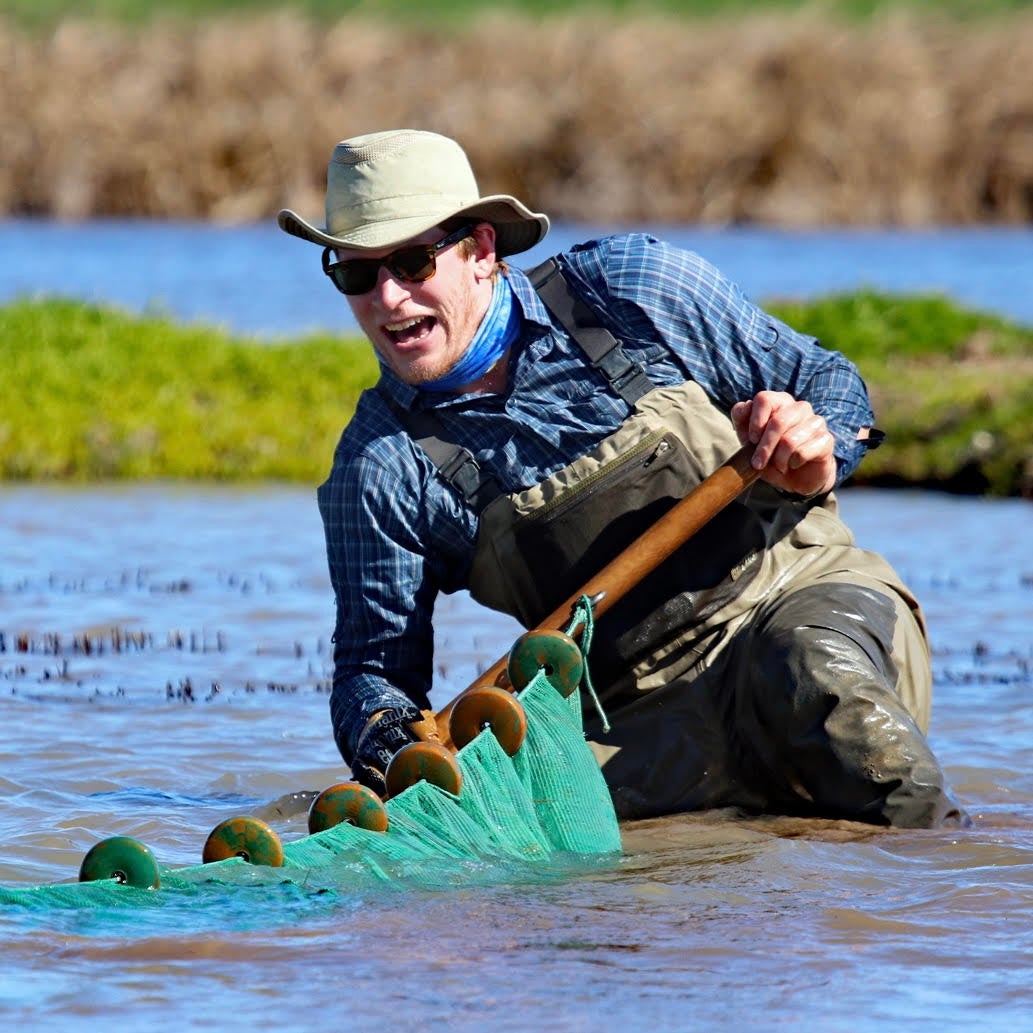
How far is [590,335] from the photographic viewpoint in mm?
5375

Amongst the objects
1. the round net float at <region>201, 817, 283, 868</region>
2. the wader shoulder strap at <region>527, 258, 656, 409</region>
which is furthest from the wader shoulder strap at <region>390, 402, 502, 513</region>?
the round net float at <region>201, 817, 283, 868</region>

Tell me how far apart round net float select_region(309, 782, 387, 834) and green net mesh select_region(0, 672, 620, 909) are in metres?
0.03

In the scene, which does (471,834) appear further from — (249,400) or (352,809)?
(249,400)

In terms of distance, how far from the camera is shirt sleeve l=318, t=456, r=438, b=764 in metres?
5.32

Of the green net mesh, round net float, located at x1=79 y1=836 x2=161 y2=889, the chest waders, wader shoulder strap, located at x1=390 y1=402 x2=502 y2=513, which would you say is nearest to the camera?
round net float, located at x1=79 y1=836 x2=161 y2=889

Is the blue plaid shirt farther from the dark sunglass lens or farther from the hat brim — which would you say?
the dark sunglass lens

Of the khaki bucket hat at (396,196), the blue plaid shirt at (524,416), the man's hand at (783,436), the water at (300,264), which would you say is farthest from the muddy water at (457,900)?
the water at (300,264)

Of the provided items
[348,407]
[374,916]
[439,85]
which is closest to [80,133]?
[439,85]

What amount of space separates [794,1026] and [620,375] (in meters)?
1.90

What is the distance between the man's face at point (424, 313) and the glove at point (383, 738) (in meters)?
0.81

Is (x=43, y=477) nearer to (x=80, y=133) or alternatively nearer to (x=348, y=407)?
(x=348, y=407)

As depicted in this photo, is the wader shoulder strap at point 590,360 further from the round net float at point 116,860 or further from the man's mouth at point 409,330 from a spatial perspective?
the round net float at point 116,860

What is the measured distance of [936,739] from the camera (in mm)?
6871

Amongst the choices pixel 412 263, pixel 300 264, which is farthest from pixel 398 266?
pixel 300 264
